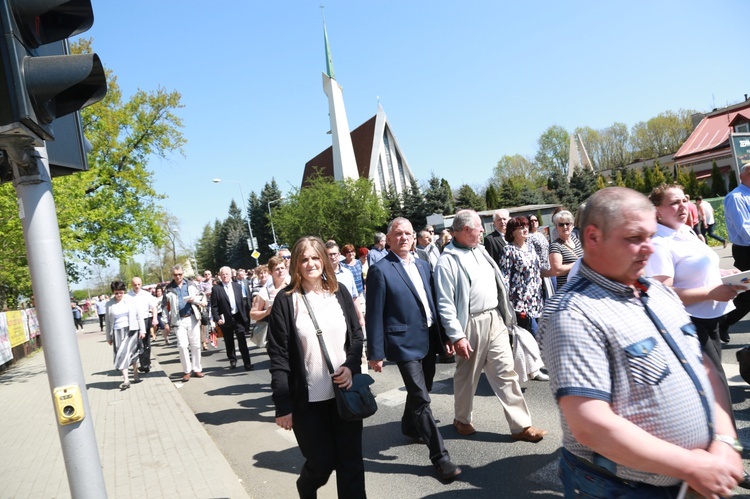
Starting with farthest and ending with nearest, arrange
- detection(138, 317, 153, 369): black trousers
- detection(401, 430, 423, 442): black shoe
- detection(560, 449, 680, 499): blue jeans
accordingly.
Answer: detection(138, 317, 153, 369): black trousers < detection(401, 430, 423, 442): black shoe < detection(560, 449, 680, 499): blue jeans

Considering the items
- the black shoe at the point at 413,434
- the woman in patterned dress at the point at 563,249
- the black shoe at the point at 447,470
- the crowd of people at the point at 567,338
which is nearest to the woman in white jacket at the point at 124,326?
the crowd of people at the point at 567,338

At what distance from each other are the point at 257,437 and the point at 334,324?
11.4 ft

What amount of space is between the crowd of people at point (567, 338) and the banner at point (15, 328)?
12.4 metres

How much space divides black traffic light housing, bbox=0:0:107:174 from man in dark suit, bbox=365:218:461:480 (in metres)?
2.81

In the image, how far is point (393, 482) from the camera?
14.6 feet

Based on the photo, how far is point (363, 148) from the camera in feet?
234

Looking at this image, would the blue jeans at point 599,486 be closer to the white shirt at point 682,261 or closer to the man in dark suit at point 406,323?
the white shirt at point 682,261

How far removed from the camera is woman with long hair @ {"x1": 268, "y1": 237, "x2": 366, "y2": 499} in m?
3.44

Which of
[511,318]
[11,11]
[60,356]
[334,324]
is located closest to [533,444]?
[511,318]

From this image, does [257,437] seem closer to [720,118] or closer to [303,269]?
[303,269]

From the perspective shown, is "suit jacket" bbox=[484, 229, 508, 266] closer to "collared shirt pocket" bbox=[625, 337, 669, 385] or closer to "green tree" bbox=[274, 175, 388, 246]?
"collared shirt pocket" bbox=[625, 337, 669, 385]

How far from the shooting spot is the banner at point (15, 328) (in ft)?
52.2

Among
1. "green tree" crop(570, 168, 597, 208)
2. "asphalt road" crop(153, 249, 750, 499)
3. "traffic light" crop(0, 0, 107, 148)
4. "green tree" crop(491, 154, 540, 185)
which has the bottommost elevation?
"asphalt road" crop(153, 249, 750, 499)

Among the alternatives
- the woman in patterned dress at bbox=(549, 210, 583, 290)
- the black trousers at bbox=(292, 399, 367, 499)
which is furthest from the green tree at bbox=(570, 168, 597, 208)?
the black trousers at bbox=(292, 399, 367, 499)
